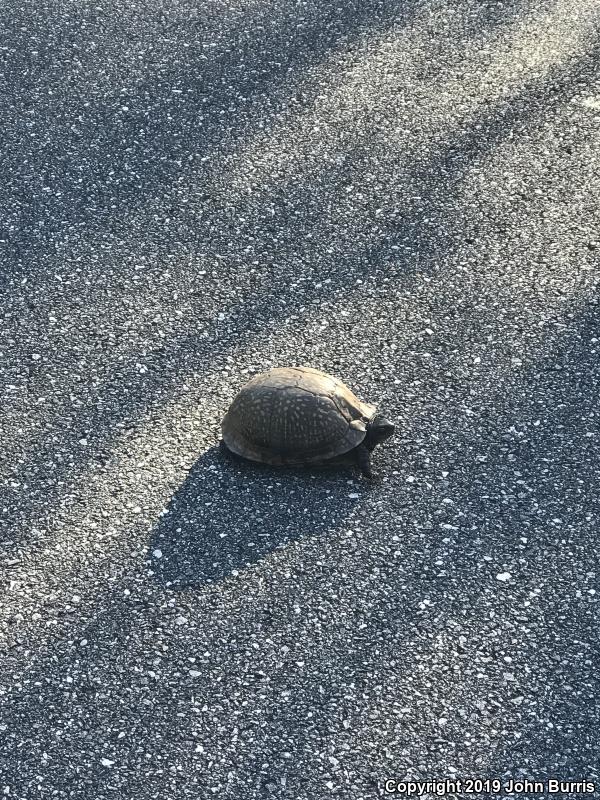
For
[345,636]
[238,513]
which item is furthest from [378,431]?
[345,636]

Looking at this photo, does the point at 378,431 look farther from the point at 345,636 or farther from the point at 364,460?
the point at 345,636

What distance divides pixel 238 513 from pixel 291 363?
946 mm

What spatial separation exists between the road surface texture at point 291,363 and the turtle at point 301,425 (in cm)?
12

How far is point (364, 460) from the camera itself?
451 cm

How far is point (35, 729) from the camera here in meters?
3.65

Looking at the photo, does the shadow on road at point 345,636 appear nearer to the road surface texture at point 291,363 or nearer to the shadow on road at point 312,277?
the road surface texture at point 291,363

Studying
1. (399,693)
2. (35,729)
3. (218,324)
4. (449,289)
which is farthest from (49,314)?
(399,693)

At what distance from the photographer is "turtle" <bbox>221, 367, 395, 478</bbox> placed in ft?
14.6

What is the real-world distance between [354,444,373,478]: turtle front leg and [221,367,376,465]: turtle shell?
73 mm

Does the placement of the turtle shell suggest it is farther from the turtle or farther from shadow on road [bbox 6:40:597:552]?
shadow on road [bbox 6:40:597:552]

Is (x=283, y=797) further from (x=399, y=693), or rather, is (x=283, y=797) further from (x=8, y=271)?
(x=8, y=271)

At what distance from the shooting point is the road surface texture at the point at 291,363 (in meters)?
3.67

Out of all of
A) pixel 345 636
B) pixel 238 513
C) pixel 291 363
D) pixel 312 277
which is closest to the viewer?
pixel 345 636

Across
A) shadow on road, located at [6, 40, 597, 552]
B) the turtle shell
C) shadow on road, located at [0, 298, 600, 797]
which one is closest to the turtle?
the turtle shell
